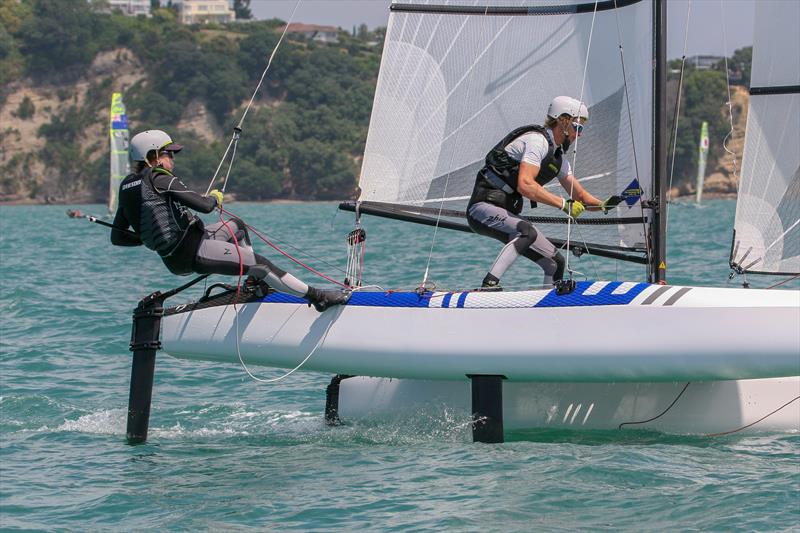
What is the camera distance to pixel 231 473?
6797mm

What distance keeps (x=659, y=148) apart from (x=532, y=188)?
1.08 m

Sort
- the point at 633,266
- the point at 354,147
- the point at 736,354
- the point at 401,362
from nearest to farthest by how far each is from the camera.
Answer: the point at 736,354
the point at 401,362
the point at 633,266
the point at 354,147

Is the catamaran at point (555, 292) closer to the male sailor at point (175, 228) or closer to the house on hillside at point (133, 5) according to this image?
the male sailor at point (175, 228)

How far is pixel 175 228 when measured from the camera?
283 inches

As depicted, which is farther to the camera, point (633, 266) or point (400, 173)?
point (633, 266)

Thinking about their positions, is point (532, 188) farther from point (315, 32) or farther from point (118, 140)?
point (315, 32)

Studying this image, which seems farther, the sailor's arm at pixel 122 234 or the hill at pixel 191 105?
the hill at pixel 191 105

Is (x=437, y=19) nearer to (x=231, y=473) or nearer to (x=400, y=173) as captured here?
(x=400, y=173)

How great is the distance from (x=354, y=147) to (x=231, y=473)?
8139cm

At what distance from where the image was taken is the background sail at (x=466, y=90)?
8438 millimetres

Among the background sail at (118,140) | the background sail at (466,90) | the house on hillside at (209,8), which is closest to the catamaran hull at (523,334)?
the background sail at (466,90)

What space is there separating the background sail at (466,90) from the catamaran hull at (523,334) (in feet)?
4.84

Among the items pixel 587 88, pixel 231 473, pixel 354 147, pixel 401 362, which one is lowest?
pixel 231 473

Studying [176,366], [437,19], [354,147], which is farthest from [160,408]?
[354,147]
